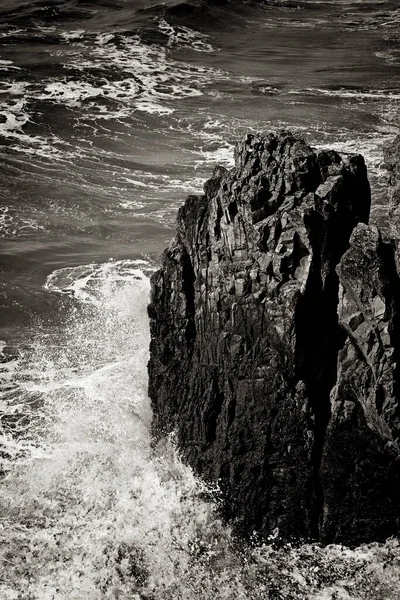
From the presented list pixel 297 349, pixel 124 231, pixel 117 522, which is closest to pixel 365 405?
pixel 297 349

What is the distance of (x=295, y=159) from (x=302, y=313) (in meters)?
2.71

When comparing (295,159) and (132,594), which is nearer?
(132,594)

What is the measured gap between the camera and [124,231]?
84.1 feet

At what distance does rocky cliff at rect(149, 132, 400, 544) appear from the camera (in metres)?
11.9

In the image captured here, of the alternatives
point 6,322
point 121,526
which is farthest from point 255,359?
point 6,322

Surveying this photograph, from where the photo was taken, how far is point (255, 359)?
41.3 ft

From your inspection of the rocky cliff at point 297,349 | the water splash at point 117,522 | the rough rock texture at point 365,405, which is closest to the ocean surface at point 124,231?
the water splash at point 117,522

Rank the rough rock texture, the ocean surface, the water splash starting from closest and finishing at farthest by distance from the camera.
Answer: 1. the rough rock texture
2. the water splash
3. the ocean surface

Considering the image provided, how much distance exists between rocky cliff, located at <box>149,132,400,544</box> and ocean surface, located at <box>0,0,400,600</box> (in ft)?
2.39

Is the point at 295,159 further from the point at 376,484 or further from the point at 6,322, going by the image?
the point at 6,322

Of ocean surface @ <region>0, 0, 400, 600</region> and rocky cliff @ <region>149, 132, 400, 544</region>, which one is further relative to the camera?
ocean surface @ <region>0, 0, 400, 600</region>

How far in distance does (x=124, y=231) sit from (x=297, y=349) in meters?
14.4

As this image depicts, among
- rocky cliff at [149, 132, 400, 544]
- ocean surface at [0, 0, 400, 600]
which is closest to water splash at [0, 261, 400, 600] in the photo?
ocean surface at [0, 0, 400, 600]

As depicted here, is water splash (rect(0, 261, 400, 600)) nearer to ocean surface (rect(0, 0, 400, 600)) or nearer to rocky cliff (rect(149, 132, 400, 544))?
ocean surface (rect(0, 0, 400, 600))
